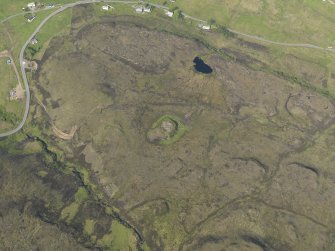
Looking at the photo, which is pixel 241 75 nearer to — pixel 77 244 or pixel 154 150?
pixel 154 150

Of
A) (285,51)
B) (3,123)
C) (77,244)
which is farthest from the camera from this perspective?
(285,51)

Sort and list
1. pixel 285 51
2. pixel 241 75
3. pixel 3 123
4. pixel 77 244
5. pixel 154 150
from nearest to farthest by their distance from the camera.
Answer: pixel 77 244, pixel 154 150, pixel 3 123, pixel 241 75, pixel 285 51

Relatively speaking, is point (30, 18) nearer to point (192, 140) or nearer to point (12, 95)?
point (12, 95)

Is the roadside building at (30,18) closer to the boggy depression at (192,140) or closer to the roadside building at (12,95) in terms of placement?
the boggy depression at (192,140)

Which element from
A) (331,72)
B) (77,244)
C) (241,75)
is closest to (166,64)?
(241,75)

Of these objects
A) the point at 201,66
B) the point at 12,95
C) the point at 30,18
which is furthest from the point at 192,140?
the point at 30,18

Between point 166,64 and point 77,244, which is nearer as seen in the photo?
point 77,244

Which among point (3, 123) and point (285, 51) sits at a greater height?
point (285, 51)

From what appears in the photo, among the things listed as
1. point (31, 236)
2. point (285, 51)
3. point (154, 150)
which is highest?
point (285, 51)
